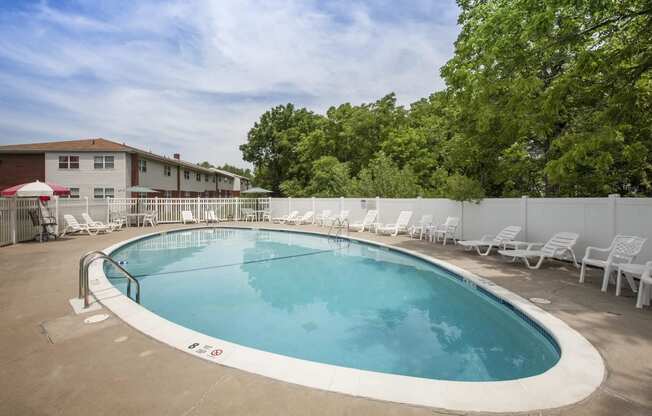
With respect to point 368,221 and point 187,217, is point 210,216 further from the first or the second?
point 368,221

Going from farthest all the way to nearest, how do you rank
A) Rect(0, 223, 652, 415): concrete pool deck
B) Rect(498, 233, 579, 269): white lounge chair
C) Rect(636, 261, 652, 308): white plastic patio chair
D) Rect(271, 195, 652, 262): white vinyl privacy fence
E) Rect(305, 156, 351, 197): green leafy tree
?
Rect(305, 156, 351, 197): green leafy tree, Rect(498, 233, 579, 269): white lounge chair, Rect(271, 195, 652, 262): white vinyl privacy fence, Rect(636, 261, 652, 308): white plastic patio chair, Rect(0, 223, 652, 415): concrete pool deck

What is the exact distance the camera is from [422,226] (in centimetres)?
1268

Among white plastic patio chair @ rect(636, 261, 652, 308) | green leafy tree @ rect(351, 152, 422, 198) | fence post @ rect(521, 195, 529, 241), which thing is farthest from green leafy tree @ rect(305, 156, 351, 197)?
white plastic patio chair @ rect(636, 261, 652, 308)

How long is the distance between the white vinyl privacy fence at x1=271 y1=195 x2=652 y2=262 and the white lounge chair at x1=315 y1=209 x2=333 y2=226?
14.9ft

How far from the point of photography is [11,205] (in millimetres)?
10516

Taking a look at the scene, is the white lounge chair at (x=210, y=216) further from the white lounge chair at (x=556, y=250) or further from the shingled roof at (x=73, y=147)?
the white lounge chair at (x=556, y=250)

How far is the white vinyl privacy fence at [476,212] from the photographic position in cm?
695

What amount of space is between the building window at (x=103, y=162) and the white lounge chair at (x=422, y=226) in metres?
20.2

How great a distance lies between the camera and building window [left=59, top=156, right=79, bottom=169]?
21578mm

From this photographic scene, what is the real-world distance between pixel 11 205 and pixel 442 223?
1502cm

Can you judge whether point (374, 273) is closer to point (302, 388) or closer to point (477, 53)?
point (302, 388)

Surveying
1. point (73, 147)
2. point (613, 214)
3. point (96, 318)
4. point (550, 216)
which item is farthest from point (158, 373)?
point (73, 147)

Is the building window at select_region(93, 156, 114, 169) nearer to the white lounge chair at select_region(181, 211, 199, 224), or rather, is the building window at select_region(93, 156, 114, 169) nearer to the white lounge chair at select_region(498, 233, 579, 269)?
the white lounge chair at select_region(181, 211, 199, 224)

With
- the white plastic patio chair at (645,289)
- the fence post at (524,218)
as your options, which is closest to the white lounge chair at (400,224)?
the fence post at (524,218)
